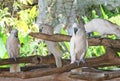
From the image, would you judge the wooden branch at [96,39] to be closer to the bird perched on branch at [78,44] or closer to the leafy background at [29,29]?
the bird perched on branch at [78,44]

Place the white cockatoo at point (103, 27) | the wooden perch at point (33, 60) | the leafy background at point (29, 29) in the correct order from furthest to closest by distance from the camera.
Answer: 1. the leafy background at point (29, 29)
2. the white cockatoo at point (103, 27)
3. the wooden perch at point (33, 60)

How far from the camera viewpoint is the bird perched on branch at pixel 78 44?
4.21 ft

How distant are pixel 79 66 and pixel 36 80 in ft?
1.09

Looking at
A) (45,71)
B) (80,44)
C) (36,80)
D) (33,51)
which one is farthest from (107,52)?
(33,51)

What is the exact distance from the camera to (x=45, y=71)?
50.7 inches

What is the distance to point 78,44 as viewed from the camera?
4.35 ft

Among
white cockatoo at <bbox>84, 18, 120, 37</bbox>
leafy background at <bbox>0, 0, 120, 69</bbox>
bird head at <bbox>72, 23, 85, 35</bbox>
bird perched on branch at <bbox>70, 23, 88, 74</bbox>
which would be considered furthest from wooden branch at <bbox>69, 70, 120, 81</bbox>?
leafy background at <bbox>0, 0, 120, 69</bbox>

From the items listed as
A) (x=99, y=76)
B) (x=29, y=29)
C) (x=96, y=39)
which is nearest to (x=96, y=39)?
(x=96, y=39)

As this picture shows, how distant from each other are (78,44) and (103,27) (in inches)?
13.5

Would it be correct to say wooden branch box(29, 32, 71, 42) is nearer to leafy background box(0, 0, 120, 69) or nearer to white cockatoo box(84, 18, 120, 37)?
white cockatoo box(84, 18, 120, 37)

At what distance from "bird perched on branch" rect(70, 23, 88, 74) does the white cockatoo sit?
29 cm

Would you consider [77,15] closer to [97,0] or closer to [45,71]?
[97,0]

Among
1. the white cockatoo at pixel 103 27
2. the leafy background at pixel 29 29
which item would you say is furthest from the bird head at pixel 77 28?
the leafy background at pixel 29 29

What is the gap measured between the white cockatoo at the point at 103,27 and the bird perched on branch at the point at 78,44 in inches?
11.3
